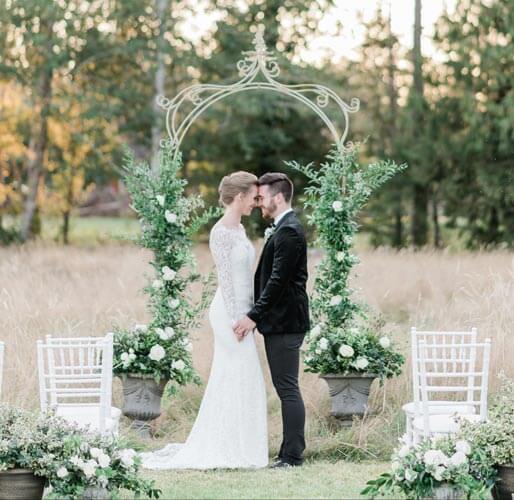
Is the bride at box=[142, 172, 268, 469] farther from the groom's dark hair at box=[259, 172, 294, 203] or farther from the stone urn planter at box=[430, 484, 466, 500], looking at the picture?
the stone urn planter at box=[430, 484, 466, 500]

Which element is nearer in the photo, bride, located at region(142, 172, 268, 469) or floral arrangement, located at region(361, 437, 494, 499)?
floral arrangement, located at region(361, 437, 494, 499)

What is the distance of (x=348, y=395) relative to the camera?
6.95m

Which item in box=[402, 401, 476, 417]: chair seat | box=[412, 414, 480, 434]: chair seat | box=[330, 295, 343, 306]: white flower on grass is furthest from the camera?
box=[330, 295, 343, 306]: white flower on grass

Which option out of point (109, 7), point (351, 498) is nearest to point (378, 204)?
point (109, 7)

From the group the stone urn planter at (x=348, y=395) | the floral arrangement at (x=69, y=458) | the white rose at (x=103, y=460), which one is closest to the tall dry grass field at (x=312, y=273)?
the stone urn planter at (x=348, y=395)

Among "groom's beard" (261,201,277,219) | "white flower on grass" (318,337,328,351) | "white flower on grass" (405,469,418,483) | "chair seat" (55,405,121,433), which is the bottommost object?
"white flower on grass" (405,469,418,483)

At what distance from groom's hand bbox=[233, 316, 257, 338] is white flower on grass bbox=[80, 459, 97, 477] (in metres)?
1.70

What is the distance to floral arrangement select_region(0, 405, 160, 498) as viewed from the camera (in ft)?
15.8

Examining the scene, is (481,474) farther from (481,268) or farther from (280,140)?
(280,140)

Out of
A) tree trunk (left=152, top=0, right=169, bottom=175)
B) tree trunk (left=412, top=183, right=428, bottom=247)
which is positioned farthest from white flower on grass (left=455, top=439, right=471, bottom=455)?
tree trunk (left=412, top=183, right=428, bottom=247)

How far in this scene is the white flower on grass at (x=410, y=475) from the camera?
476 cm

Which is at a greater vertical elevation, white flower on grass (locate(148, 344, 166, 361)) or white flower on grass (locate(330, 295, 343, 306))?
white flower on grass (locate(330, 295, 343, 306))

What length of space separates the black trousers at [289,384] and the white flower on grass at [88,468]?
67.2 inches

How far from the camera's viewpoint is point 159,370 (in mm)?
7047
